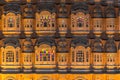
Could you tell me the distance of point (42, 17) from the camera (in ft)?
49.8

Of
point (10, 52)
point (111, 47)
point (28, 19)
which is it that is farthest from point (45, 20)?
point (111, 47)

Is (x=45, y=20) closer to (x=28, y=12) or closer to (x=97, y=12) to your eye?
(x=28, y=12)

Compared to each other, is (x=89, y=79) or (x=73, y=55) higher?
(x=73, y=55)

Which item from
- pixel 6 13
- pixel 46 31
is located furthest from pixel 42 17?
pixel 6 13

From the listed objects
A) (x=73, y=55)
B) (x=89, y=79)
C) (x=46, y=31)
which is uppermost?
(x=46, y=31)

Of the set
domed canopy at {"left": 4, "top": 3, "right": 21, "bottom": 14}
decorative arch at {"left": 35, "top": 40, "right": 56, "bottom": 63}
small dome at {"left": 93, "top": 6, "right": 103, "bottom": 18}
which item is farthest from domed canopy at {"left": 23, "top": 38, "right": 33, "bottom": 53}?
small dome at {"left": 93, "top": 6, "right": 103, "bottom": 18}

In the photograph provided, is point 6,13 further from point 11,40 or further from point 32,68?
point 32,68

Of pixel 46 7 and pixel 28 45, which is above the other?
pixel 46 7

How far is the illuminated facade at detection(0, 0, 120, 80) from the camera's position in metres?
15.1

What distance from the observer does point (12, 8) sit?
15008 mm

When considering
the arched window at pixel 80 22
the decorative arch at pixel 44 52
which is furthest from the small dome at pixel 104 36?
the decorative arch at pixel 44 52

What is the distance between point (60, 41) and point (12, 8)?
256cm

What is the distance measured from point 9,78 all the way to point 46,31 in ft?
8.69

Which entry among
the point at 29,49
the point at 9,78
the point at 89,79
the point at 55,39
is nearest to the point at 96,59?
the point at 89,79
